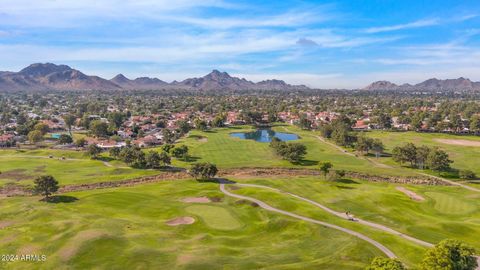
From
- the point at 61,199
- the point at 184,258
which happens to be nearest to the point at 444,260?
the point at 184,258

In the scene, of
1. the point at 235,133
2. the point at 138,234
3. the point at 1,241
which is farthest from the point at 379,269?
the point at 235,133

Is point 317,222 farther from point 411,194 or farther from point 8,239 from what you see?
point 8,239

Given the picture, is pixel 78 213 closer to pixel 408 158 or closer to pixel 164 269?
pixel 164 269

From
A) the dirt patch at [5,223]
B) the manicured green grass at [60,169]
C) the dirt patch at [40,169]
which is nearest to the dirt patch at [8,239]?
the dirt patch at [5,223]

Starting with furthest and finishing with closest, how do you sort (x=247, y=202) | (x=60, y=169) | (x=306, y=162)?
(x=306, y=162) → (x=60, y=169) → (x=247, y=202)

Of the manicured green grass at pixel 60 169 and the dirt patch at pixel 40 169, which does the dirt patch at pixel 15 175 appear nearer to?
the manicured green grass at pixel 60 169
